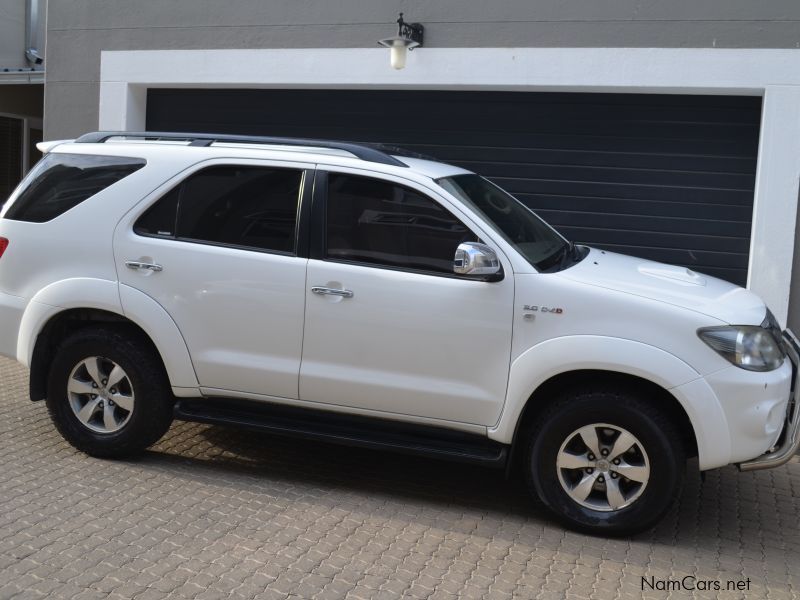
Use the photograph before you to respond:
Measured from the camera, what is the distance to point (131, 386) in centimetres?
532

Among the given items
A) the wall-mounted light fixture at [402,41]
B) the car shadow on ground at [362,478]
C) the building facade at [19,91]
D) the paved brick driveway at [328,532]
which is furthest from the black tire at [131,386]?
the building facade at [19,91]

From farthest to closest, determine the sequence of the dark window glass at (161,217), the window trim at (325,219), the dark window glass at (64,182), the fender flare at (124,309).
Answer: the dark window glass at (64,182)
the dark window glass at (161,217)
the fender flare at (124,309)
the window trim at (325,219)

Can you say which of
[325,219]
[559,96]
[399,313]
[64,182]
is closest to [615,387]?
[399,313]

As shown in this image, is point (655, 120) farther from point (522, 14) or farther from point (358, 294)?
point (358, 294)

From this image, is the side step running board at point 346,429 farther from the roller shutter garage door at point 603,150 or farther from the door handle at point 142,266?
the roller shutter garage door at point 603,150

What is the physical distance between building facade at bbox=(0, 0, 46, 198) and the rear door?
25.9 feet

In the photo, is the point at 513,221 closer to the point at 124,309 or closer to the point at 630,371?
the point at 630,371

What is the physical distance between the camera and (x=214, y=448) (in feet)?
19.5

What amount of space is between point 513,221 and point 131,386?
8.05 feet

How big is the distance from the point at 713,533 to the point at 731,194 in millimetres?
3984

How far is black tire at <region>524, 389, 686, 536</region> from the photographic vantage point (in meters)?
4.47

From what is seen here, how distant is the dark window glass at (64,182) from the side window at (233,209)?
362 millimetres

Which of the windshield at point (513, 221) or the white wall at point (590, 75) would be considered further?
the white wall at point (590, 75)

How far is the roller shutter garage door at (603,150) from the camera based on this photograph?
797 cm
